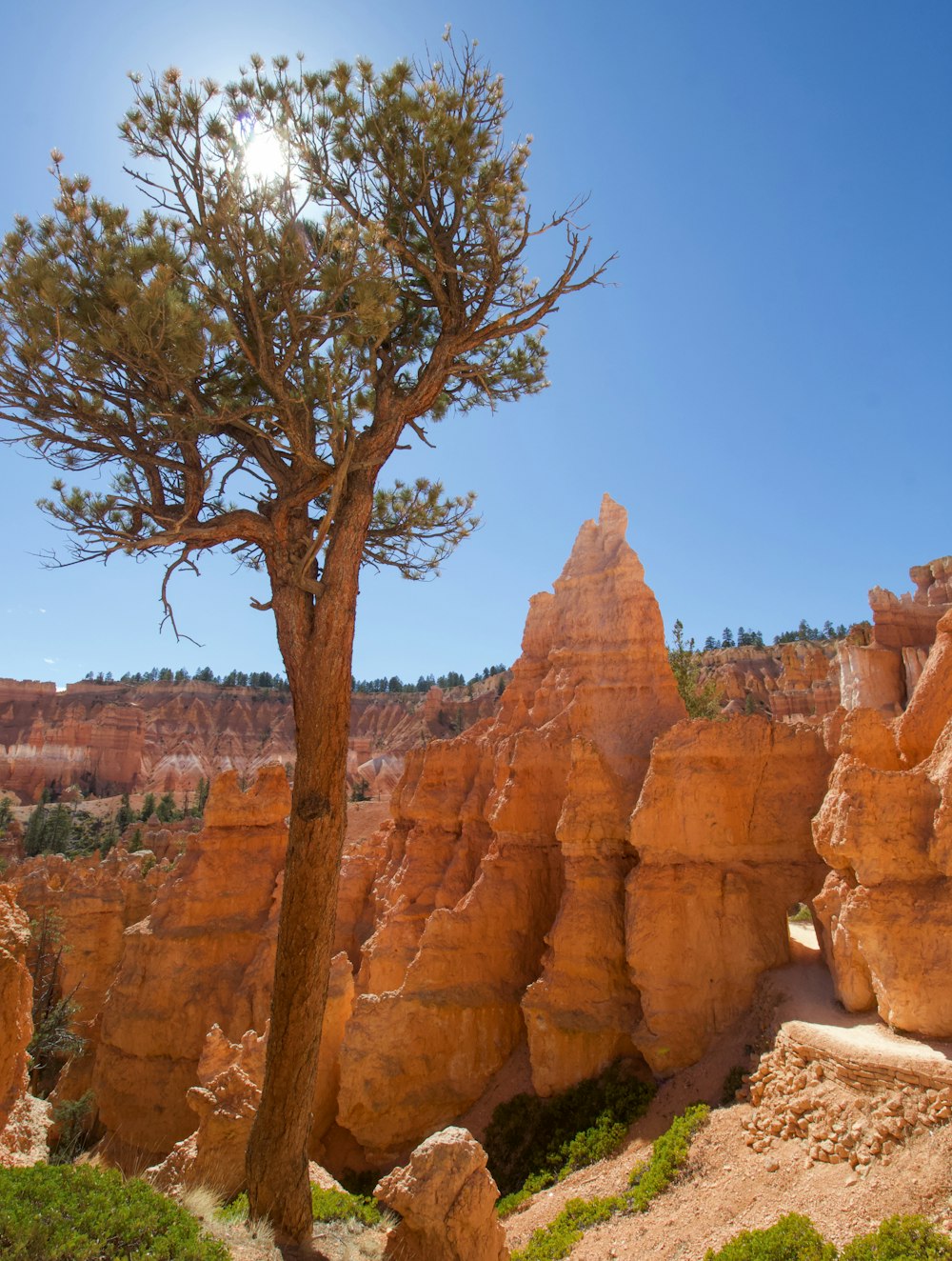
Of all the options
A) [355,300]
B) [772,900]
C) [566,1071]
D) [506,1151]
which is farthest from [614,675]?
[355,300]

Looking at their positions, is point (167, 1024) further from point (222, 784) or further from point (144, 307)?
point (144, 307)

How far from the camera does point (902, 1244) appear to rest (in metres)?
7.95

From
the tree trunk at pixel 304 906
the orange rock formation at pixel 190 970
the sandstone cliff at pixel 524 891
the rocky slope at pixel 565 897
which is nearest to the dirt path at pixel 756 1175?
the rocky slope at pixel 565 897

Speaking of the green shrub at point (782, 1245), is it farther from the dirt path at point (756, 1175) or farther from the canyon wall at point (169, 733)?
the canyon wall at point (169, 733)

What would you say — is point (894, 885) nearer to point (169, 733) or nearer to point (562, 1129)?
point (562, 1129)

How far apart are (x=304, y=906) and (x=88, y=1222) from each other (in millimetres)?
2789

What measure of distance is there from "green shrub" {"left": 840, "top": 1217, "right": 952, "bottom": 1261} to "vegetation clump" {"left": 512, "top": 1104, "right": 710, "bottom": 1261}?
3319 millimetres

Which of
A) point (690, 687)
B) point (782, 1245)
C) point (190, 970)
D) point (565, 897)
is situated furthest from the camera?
point (690, 687)

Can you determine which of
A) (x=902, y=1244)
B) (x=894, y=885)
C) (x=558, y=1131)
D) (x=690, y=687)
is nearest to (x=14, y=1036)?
(x=558, y=1131)

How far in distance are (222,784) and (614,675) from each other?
465 inches

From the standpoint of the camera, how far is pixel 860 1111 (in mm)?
9711

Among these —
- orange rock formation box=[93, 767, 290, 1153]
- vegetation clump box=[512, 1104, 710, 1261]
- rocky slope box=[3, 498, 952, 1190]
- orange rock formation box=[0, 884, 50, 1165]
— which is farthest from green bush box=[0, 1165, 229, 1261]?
orange rock formation box=[93, 767, 290, 1153]

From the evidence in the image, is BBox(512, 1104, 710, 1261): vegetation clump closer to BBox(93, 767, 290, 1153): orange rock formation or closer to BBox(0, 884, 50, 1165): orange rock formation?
BBox(0, 884, 50, 1165): orange rock formation

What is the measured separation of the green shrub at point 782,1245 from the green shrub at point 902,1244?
266 mm
